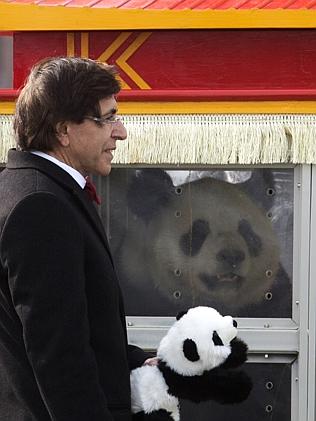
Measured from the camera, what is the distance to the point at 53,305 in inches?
90.5

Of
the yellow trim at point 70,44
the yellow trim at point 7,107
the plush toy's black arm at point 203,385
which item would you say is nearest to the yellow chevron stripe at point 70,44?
the yellow trim at point 70,44

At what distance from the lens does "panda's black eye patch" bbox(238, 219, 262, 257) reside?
372 centimetres

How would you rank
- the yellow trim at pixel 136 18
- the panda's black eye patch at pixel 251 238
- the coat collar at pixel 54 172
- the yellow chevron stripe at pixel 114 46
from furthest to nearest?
the panda's black eye patch at pixel 251 238 < the yellow chevron stripe at pixel 114 46 < the yellow trim at pixel 136 18 < the coat collar at pixel 54 172

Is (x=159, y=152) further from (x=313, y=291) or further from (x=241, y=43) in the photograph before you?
(x=313, y=291)

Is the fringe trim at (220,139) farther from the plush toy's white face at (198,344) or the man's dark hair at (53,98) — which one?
the man's dark hair at (53,98)

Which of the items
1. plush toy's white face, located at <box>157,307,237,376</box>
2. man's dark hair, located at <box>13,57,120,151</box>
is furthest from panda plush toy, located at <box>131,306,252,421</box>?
man's dark hair, located at <box>13,57,120,151</box>

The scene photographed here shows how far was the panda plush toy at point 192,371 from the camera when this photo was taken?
8.92 ft

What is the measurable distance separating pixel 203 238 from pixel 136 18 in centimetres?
77

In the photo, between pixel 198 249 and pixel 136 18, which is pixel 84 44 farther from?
pixel 198 249

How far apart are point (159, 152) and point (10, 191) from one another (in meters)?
1.30

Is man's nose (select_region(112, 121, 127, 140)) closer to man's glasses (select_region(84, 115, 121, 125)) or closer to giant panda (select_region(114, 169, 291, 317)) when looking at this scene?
man's glasses (select_region(84, 115, 121, 125))

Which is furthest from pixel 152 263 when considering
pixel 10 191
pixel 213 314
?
pixel 10 191

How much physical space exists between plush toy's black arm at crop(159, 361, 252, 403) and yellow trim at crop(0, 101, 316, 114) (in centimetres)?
109

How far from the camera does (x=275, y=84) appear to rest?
11.7ft
